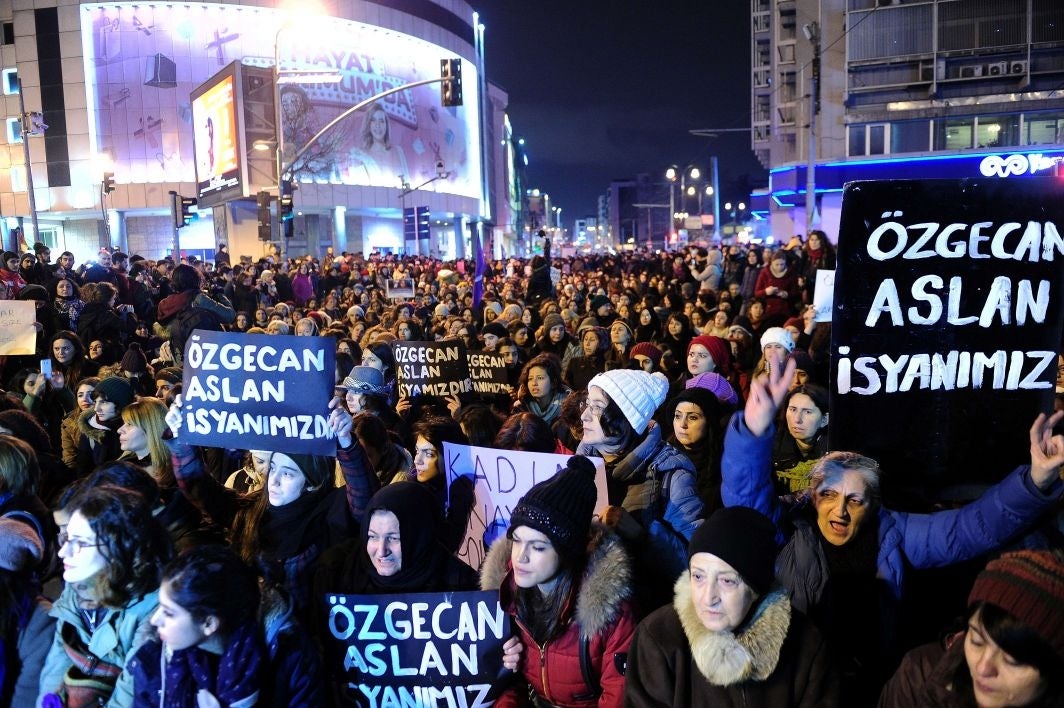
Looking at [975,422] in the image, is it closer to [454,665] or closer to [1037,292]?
[1037,292]

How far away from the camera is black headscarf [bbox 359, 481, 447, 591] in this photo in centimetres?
344

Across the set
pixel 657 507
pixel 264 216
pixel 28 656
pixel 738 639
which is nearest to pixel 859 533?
pixel 657 507

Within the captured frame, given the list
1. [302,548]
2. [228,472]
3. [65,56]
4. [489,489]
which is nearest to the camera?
[302,548]

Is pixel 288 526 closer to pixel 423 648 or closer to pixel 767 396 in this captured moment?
pixel 423 648

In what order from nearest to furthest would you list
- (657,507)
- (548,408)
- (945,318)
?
(945,318)
(657,507)
(548,408)

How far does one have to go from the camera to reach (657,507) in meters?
3.86

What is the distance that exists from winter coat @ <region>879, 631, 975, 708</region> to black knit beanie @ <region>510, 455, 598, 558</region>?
3.78ft

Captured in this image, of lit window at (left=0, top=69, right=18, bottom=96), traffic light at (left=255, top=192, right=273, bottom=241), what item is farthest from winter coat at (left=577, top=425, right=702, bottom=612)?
lit window at (left=0, top=69, right=18, bottom=96)

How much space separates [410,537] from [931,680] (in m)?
1.97

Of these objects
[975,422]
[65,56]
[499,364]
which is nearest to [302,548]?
[975,422]

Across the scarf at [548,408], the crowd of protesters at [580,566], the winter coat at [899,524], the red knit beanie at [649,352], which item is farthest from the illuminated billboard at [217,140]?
the winter coat at [899,524]

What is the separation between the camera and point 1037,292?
137 inches

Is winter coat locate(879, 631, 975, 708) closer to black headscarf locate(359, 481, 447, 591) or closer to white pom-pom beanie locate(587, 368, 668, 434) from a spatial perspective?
black headscarf locate(359, 481, 447, 591)

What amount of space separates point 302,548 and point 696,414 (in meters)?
2.25
